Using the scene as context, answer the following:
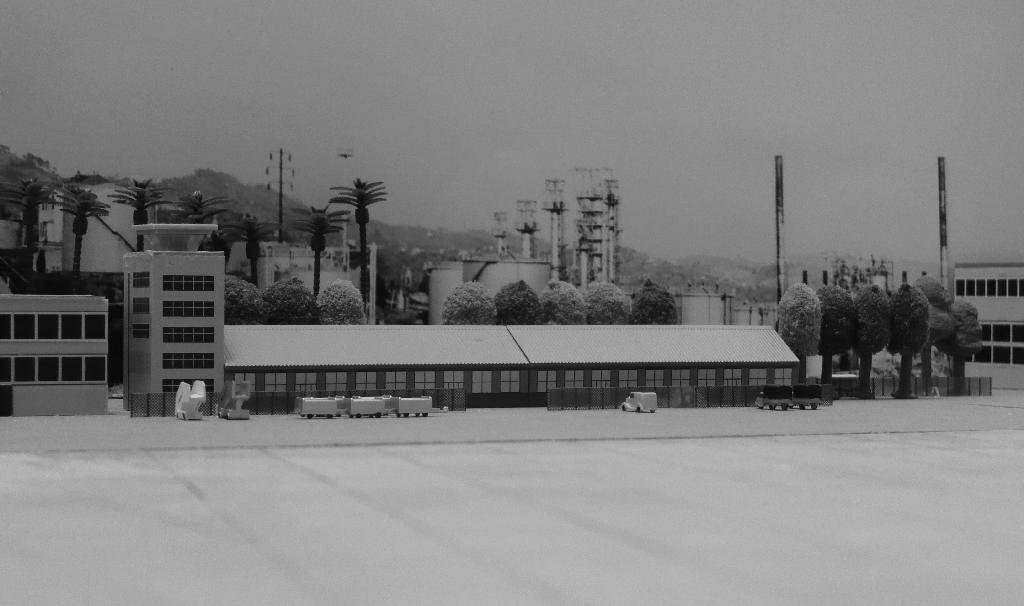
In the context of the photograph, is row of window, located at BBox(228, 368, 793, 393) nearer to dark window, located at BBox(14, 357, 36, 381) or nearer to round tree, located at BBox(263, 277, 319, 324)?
dark window, located at BBox(14, 357, 36, 381)

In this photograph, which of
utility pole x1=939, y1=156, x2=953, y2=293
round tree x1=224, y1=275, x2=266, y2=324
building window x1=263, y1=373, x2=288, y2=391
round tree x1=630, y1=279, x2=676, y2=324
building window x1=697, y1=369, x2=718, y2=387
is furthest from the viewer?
round tree x1=630, y1=279, x2=676, y2=324

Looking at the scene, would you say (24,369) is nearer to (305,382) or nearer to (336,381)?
(305,382)

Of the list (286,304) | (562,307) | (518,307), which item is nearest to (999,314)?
(562,307)

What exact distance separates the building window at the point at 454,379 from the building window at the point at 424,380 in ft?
2.48

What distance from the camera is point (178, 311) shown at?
70062 mm

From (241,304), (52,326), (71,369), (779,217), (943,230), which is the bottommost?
(71,369)

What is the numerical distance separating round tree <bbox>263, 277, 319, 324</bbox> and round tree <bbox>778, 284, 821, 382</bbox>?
38.7m

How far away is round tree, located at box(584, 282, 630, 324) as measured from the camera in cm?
12988

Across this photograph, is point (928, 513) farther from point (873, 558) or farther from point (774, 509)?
point (873, 558)

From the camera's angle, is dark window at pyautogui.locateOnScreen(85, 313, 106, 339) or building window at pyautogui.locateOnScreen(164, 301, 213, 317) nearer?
dark window at pyautogui.locateOnScreen(85, 313, 106, 339)

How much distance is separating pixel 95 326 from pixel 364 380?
15.2 metres

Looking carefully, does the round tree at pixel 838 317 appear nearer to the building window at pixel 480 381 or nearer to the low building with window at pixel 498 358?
the low building with window at pixel 498 358

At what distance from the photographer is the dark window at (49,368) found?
2635 inches

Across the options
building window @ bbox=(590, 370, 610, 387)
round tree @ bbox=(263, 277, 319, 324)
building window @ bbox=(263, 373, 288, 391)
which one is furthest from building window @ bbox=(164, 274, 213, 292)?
round tree @ bbox=(263, 277, 319, 324)
